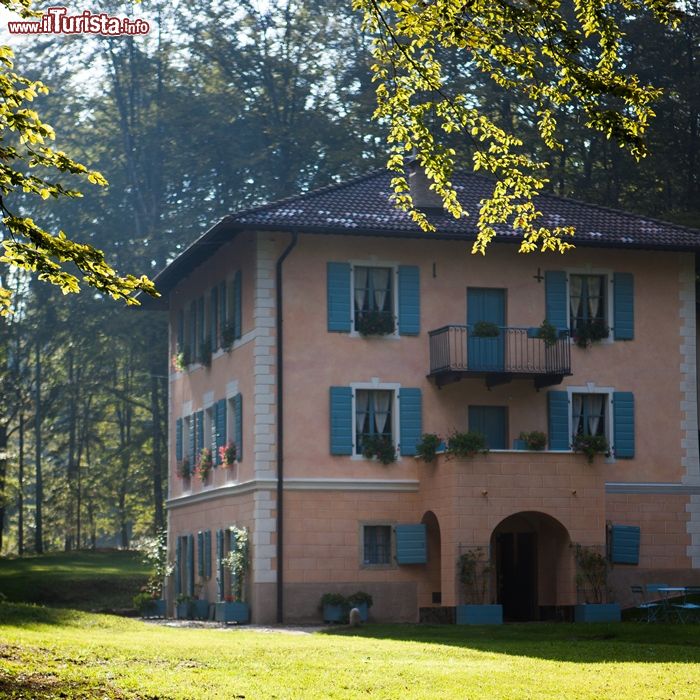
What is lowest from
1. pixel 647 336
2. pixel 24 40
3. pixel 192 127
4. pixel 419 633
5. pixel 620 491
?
pixel 419 633

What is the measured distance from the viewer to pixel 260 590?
104 feet

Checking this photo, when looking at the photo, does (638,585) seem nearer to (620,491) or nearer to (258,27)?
(620,491)

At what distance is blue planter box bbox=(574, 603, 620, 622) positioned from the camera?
30.8 metres

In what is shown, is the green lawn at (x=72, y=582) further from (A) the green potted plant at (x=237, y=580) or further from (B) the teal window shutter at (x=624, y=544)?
(B) the teal window shutter at (x=624, y=544)

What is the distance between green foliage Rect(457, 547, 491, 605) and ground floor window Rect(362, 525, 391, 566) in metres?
2.51

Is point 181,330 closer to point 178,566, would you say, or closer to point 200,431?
point 200,431

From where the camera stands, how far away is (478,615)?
30.1m

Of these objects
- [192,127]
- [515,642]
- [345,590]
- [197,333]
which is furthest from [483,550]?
[192,127]

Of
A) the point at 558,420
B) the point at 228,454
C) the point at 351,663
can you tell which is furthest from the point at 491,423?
the point at 351,663

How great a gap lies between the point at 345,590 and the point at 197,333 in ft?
30.4

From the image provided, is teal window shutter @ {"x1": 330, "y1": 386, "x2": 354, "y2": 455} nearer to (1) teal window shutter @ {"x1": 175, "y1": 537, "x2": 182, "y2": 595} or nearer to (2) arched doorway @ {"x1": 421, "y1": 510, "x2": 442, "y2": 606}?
(2) arched doorway @ {"x1": 421, "y1": 510, "x2": 442, "y2": 606}

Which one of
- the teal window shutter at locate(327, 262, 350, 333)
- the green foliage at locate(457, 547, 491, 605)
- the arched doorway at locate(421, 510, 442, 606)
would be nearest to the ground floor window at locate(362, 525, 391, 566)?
the arched doorway at locate(421, 510, 442, 606)

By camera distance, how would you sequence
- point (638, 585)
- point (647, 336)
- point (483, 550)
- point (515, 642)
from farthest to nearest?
point (647, 336), point (638, 585), point (483, 550), point (515, 642)

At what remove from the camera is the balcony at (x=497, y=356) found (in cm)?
3291
